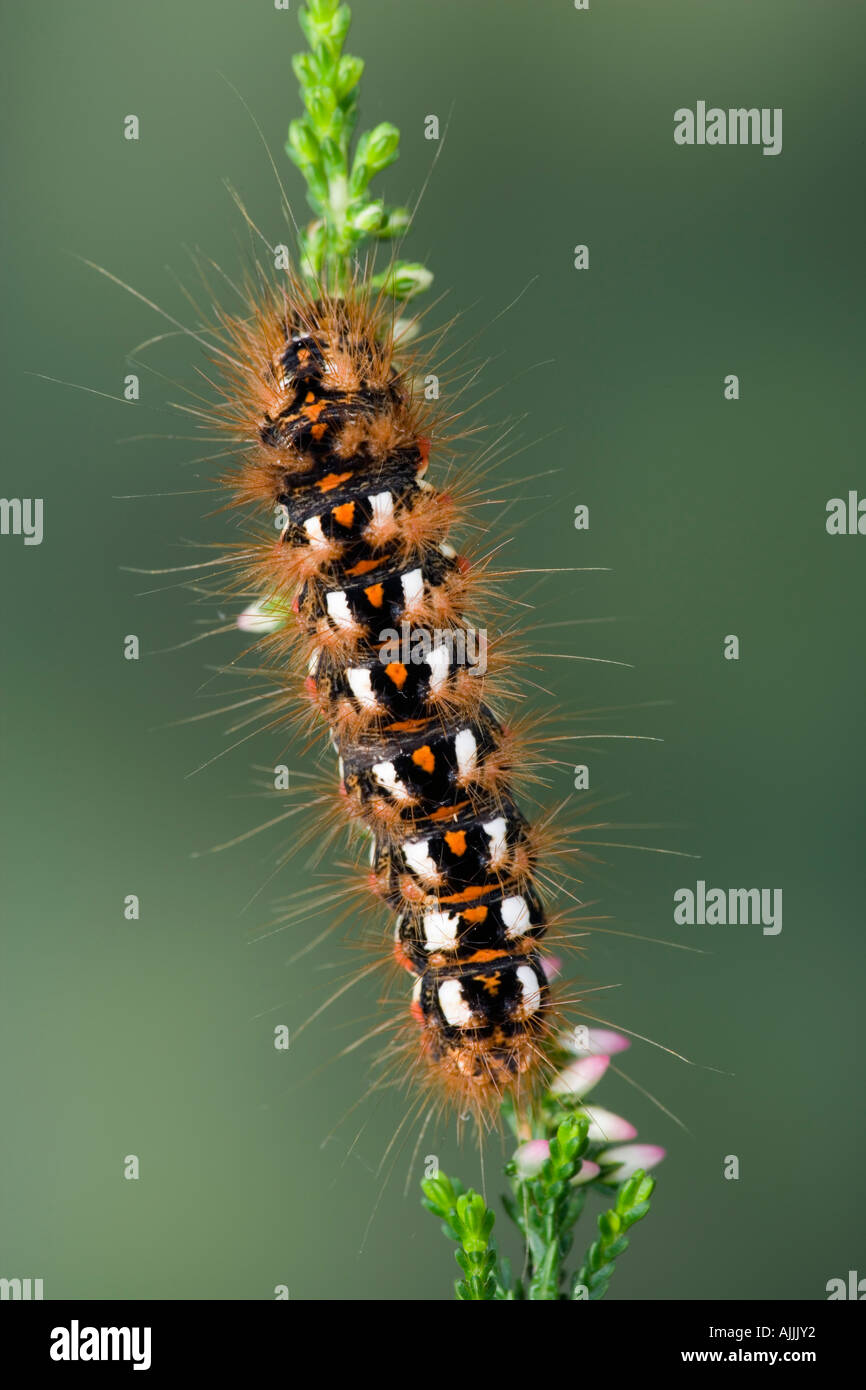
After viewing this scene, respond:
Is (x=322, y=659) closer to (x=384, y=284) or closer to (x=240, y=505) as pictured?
(x=240, y=505)

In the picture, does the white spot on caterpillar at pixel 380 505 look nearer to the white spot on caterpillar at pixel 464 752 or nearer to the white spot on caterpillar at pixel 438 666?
the white spot on caterpillar at pixel 438 666

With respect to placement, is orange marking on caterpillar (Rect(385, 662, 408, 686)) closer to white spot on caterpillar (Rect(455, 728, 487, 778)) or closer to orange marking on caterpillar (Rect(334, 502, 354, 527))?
white spot on caterpillar (Rect(455, 728, 487, 778))

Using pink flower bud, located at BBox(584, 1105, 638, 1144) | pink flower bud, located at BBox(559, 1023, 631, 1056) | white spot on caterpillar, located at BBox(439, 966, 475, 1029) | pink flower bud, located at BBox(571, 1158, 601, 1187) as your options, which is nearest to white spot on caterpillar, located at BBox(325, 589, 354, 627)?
white spot on caterpillar, located at BBox(439, 966, 475, 1029)

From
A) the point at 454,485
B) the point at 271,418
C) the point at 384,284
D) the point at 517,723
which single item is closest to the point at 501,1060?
the point at 517,723

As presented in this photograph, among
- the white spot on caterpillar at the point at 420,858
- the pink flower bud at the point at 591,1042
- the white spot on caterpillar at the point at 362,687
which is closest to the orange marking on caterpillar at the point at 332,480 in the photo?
the white spot on caterpillar at the point at 362,687

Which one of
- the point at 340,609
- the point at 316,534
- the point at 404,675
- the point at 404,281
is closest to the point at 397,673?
the point at 404,675

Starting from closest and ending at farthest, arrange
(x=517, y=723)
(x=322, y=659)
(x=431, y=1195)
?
1. (x=431, y=1195)
2. (x=322, y=659)
3. (x=517, y=723)

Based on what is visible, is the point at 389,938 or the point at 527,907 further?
the point at 389,938

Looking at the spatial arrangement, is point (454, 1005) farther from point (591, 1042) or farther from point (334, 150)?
point (334, 150)
